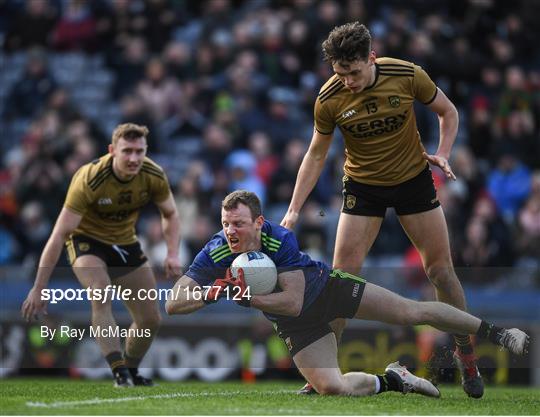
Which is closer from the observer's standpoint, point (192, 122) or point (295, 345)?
point (295, 345)

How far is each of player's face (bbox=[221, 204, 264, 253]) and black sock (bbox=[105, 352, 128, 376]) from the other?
7.63 feet

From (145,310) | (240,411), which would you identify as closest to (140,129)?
(145,310)

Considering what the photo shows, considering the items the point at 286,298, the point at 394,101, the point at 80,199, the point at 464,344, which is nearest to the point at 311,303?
the point at 286,298

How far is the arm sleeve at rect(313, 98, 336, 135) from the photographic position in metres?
9.52

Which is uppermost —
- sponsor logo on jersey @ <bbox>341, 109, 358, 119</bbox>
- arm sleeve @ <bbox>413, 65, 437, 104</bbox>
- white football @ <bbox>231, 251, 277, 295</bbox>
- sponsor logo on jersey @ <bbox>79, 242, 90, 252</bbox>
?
arm sleeve @ <bbox>413, 65, 437, 104</bbox>

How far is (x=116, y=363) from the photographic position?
10.6 metres

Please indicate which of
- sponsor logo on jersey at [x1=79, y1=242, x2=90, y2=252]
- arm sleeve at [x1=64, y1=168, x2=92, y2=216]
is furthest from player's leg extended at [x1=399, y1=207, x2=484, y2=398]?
sponsor logo on jersey at [x1=79, y1=242, x2=90, y2=252]

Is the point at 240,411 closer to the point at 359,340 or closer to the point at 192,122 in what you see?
the point at 359,340

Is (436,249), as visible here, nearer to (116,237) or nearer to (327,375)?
(327,375)

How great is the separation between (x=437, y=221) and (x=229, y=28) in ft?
34.2

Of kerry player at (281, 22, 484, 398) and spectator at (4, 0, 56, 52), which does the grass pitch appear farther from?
spectator at (4, 0, 56, 52)

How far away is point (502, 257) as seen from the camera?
1501cm

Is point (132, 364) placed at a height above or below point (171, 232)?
below

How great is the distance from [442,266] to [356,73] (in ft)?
5.67
